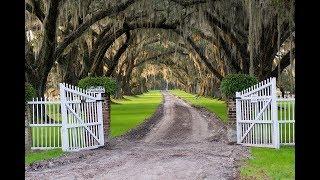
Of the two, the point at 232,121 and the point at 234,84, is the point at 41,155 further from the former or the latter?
the point at 234,84

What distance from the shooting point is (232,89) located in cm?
1482

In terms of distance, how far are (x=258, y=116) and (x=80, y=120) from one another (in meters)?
4.83

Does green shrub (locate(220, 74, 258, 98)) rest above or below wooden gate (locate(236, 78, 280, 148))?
above

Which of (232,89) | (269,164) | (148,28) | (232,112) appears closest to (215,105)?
(148,28)

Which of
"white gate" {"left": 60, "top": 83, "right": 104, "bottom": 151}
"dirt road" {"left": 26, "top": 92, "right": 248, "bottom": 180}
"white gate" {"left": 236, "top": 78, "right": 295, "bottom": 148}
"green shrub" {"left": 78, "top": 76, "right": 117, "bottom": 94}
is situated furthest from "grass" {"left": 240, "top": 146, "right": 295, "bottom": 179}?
"green shrub" {"left": 78, "top": 76, "right": 117, "bottom": 94}

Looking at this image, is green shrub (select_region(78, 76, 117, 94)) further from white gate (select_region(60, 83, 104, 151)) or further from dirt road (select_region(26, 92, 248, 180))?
white gate (select_region(60, 83, 104, 151))

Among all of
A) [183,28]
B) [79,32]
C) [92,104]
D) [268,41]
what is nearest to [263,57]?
[268,41]

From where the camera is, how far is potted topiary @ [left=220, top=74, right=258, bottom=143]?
47.4 ft

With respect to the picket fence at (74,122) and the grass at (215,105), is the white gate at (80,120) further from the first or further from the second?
the grass at (215,105)

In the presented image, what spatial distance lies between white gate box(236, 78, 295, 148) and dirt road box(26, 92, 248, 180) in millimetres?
644

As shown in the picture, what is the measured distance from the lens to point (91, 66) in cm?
3300

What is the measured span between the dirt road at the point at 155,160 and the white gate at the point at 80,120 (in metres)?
0.51
